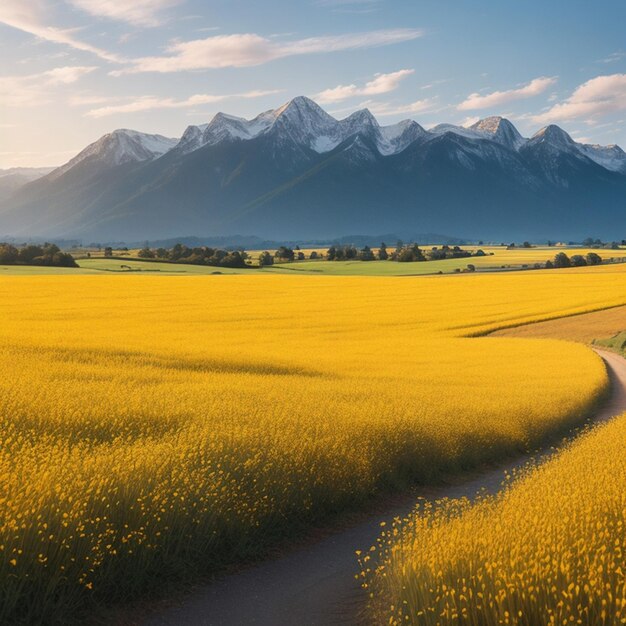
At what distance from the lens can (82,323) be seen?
37219mm

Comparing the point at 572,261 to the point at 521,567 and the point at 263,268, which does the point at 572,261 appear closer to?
the point at 263,268

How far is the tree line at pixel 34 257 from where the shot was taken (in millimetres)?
95188

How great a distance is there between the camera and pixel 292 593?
856 centimetres

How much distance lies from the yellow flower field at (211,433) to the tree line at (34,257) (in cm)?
6255

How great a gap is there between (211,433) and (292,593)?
11.3 feet

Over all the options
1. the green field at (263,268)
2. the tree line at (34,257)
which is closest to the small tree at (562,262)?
the green field at (263,268)

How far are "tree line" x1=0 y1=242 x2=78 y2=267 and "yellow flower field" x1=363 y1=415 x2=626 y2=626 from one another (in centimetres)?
9392

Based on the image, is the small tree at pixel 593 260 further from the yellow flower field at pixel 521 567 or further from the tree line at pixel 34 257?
the yellow flower field at pixel 521 567

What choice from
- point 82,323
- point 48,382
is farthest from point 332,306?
point 48,382

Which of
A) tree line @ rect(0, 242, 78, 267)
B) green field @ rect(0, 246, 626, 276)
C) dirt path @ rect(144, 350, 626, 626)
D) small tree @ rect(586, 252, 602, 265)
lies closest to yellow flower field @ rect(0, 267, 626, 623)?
dirt path @ rect(144, 350, 626, 626)

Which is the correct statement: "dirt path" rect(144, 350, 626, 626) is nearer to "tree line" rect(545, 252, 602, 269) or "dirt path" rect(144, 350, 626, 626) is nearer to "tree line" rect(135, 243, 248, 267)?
"tree line" rect(135, 243, 248, 267)

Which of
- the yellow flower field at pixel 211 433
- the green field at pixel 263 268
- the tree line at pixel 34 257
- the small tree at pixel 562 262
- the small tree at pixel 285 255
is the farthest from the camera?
the small tree at pixel 285 255

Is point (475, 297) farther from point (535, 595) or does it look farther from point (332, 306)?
point (535, 595)

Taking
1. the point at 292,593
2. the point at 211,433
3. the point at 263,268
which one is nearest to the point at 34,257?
the point at 263,268
